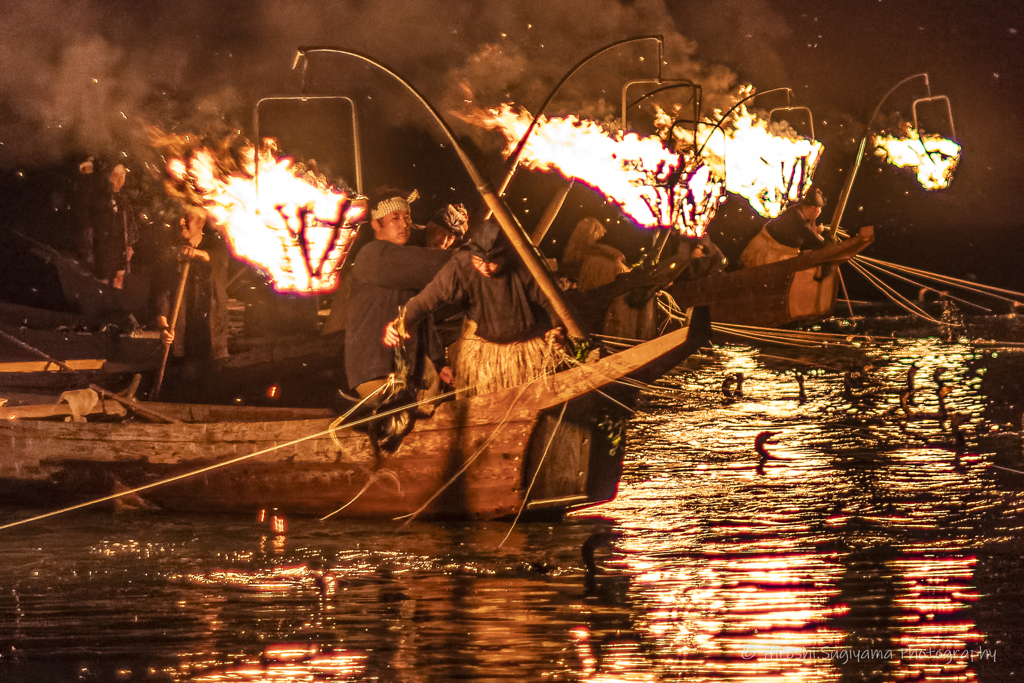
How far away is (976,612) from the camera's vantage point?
11.9ft

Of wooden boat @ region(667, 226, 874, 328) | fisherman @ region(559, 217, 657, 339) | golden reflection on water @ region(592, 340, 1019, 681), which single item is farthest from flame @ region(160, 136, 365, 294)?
wooden boat @ region(667, 226, 874, 328)

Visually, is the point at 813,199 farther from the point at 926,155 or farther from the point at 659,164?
the point at 659,164

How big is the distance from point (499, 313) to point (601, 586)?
5.34 ft

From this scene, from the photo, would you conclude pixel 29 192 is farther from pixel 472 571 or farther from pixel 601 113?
pixel 472 571

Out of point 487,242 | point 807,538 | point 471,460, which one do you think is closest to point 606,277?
point 471,460

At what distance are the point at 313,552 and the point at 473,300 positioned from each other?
1652 millimetres

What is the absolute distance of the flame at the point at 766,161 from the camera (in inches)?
362

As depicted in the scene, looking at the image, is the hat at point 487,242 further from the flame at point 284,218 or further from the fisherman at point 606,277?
the fisherman at point 606,277

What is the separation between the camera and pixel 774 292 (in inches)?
410

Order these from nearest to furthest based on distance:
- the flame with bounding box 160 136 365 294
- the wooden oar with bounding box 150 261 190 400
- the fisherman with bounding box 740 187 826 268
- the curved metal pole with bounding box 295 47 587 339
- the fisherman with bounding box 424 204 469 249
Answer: the curved metal pole with bounding box 295 47 587 339
the flame with bounding box 160 136 365 294
the fisherman with bounding box 424 204 469 249
the wooden oar with bounding box 150 261 190 400
the fisherman with bounding box 740 187 826 268

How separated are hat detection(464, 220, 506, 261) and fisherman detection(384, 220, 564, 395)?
0.07 feet

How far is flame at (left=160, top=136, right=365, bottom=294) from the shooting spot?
4.88m

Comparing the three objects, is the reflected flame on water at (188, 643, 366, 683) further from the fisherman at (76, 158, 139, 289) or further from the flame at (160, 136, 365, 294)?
the fisherman at (76, 158, 139, 289)

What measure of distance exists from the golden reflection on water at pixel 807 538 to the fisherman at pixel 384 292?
1601 mm
